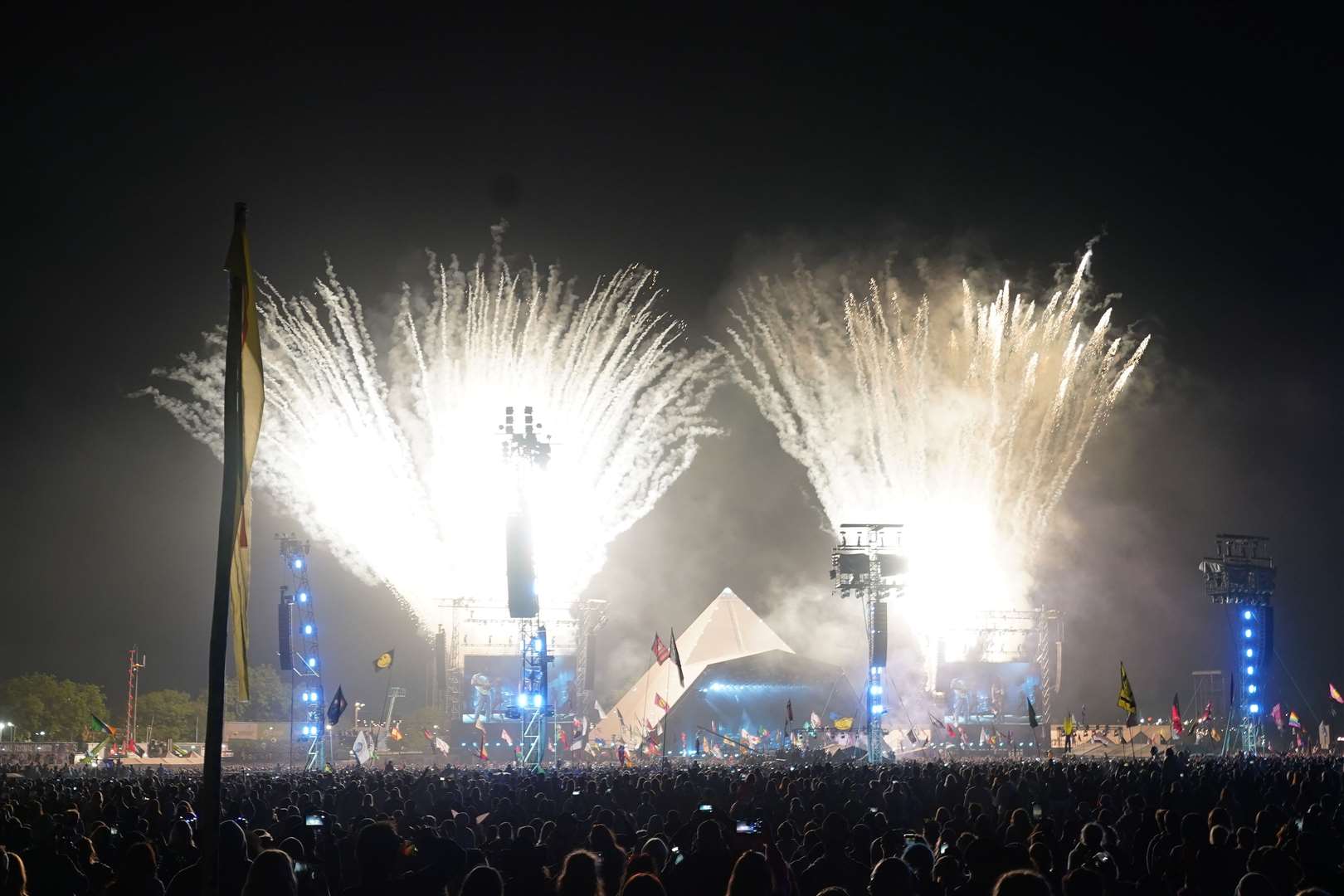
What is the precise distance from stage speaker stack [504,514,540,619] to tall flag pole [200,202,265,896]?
87.9 ft

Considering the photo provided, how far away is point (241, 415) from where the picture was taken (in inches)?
408

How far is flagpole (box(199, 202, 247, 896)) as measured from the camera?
28.3ft

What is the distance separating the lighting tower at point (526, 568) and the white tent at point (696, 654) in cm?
2678

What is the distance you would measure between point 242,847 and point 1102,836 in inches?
321

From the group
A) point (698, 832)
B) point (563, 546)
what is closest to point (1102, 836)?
point (698, 832)

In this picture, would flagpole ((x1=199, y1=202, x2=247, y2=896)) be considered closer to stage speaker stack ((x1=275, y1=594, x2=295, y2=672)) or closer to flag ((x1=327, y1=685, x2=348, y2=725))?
flag ((x1=327, y1=685, x2=348, y2=725))

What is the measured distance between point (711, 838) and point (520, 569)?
31.1 meters

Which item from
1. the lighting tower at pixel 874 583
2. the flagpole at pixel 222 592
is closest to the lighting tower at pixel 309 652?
the lighting tower at pixel 874 583

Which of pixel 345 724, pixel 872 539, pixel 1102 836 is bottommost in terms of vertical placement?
pixel 345 724

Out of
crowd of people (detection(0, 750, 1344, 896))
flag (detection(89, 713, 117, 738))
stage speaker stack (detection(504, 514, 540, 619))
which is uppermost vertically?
stage speaker stack (detection(504, 514, 540, 619))

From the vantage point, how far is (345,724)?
95812 millimetres

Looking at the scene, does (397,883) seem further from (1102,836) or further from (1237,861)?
(1102,836)

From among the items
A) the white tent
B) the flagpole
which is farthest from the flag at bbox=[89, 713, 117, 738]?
the flagpole

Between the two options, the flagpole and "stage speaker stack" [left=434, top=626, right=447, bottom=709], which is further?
"stage speaker stack" [left=434, top=626, right=447, bottom=709]
